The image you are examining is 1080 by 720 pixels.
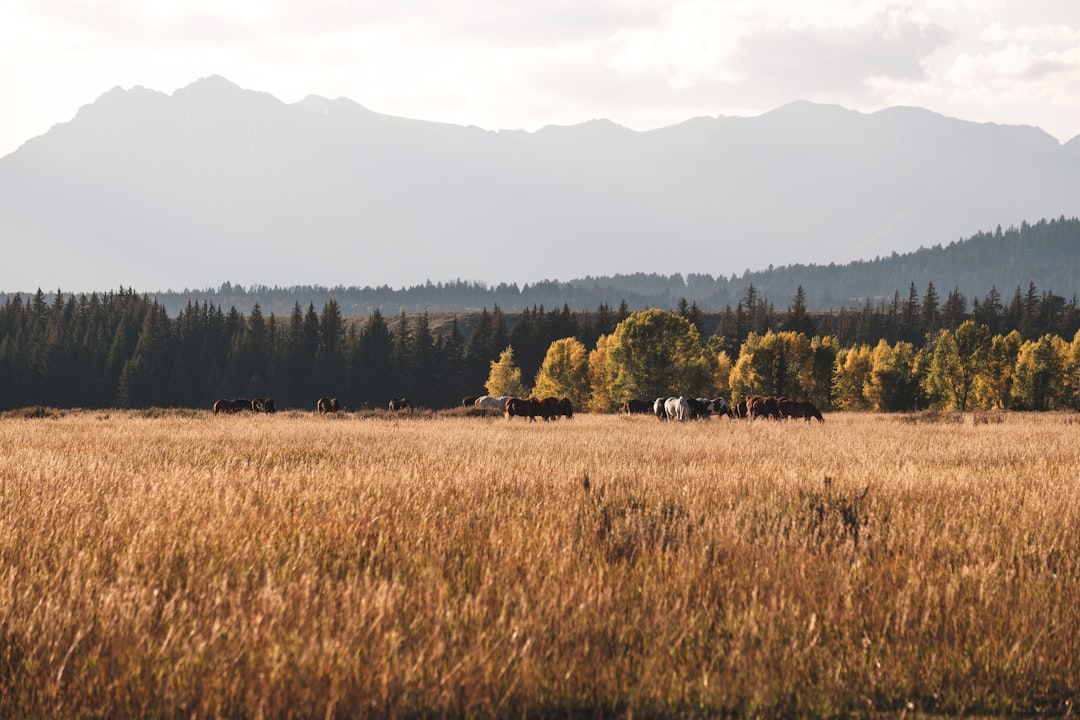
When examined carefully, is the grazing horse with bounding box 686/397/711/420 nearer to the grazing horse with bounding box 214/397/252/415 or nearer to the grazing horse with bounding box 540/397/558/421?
the grazing horse with bounding box 540/397/558/421

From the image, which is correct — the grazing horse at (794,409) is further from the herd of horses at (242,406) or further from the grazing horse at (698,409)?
the herd of horses at (242,406)

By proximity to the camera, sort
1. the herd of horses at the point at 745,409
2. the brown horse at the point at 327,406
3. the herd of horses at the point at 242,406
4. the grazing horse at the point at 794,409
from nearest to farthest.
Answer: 1. the grazing horse at the point at 794,409
2. the herd of horses at the point at 745,409
3. the herd of horses at the point at 242,406
4. the brown horse at the point at 327,406

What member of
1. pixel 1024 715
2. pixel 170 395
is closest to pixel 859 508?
pixel 1024 715

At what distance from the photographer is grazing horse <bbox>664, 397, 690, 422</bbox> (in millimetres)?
44438

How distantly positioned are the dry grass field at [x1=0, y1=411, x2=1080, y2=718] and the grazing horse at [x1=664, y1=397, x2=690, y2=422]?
3292 cm

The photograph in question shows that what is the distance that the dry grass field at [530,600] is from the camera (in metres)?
4.86

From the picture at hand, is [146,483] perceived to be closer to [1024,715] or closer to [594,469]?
[594,469]

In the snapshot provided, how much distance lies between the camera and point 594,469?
14062 mm

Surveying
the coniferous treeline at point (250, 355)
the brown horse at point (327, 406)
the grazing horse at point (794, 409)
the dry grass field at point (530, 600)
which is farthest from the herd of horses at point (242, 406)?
the coniferous treeline at point (250, 355)

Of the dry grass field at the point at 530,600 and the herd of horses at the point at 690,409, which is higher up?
the dry grass field at the point at 530,600

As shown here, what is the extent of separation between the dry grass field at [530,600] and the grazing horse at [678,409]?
108 feet

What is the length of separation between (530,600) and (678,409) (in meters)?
39.8

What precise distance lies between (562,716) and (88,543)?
5047 mm

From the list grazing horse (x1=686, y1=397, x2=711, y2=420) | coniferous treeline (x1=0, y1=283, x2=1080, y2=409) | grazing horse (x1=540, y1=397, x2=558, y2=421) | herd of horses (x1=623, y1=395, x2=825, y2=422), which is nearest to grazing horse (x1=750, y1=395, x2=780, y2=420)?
herd of horses (x1=623, y1=395, x2=825, y2=422)
